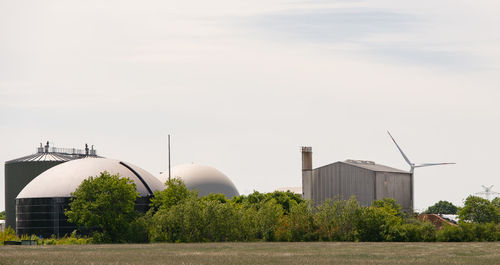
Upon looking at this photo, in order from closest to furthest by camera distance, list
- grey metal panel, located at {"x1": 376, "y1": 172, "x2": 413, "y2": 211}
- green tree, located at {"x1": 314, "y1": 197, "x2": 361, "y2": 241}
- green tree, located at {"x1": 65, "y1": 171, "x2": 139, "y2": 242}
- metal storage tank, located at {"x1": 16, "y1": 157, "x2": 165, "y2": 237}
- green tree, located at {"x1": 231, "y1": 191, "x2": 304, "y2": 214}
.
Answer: green tree, located at {"x1": 314, "y1": 197, "x2": 361, "y2": 241}
green tree, located at {"x1": 65, "y1": 171, "x2": 139, "y2": 242}
metal storage tank, located at {"x1": 16, "y1": 157, "x2": 165, "y2": 237}
grey metal panel, located at {"x1": 376, "y1": 172, "x2": 413, "y2": 211}
green tree, located at {"x1": 231, "y1": 191, "x2": 304, "y2": 214}

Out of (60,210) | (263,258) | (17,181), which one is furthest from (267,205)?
(17,181)

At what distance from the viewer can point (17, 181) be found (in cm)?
14675

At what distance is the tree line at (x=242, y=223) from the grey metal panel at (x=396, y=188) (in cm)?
1425

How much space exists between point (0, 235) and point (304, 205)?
127ft

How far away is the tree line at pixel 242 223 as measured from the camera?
83.6m

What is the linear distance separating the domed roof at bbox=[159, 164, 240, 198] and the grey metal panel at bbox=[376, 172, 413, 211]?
5358cm

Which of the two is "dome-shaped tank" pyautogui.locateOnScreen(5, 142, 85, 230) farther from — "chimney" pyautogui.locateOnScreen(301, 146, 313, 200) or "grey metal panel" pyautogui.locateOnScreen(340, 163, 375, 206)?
"grey metal panel" pyautogui.locateOnScreen(340, 163, 375, 206)

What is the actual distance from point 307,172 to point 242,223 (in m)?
29.9

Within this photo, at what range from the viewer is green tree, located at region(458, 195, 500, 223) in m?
114

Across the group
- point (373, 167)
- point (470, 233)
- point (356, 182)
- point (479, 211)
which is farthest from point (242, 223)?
point (479, 211)

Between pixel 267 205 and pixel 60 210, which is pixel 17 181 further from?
pixel 267 205

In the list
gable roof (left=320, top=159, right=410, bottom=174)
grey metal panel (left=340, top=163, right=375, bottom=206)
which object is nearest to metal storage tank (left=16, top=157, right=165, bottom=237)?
grey metal panel (left=340, top=163, right=375, bottom=206)

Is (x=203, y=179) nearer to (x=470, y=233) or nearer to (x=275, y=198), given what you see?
(x=275, y=198)

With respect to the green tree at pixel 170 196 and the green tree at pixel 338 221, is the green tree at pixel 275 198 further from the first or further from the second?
the green tree at pixel 338 221
